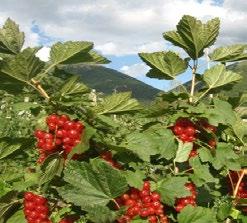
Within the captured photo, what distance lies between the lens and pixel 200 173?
3.38 meters

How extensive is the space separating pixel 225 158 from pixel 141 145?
2.24 feet

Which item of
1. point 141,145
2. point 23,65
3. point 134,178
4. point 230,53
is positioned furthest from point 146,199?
point 230,53

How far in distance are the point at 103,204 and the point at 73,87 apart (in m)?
0.73

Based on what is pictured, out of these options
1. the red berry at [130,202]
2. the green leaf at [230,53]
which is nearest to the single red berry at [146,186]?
the red berry at [130,202]

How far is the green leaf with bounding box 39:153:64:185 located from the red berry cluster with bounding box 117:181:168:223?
0.42 m

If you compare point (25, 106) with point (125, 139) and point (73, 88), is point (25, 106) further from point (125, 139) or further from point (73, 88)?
point (125, 139)

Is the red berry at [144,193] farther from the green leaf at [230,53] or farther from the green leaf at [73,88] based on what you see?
the green leaf at [230,53]

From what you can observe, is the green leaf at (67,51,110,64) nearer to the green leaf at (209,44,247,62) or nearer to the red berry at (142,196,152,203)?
the red berry at (142,196,152,203)

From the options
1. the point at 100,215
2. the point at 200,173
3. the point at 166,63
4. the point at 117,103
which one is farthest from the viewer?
the point at 166,63

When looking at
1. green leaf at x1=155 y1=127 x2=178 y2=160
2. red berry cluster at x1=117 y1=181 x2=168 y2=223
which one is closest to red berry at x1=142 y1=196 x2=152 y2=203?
red berry cluster at x1=117 y1=181 x2=168 y2=223

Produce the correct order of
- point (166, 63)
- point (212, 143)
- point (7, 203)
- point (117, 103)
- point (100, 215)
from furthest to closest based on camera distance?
point (166, 63), point (212, 143), point (7, 203), point (117, 103), point (100, 215)

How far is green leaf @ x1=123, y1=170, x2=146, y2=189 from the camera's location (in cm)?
300

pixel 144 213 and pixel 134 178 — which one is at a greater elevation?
pixel 134 178

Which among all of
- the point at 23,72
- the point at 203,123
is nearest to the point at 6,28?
the point at 23,72
